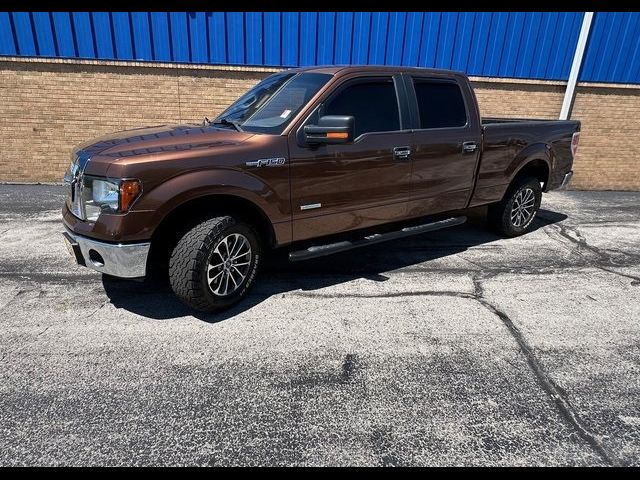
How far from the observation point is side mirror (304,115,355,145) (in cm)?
326

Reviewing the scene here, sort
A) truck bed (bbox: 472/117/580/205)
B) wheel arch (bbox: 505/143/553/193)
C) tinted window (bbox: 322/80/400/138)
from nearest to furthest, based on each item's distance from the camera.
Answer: tinted window (bbox: 322/80/400/138) → truck bed (bbox: 472/117/580/205) → wheel arch (bbox: 505/143/553/193)

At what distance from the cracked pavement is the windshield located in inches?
60.7

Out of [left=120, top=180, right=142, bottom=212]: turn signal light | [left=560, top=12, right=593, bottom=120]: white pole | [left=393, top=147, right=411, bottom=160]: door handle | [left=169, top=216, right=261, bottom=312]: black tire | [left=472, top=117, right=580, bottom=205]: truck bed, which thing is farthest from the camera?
[left=560, top=12, right=593, bottom=120]: white pole

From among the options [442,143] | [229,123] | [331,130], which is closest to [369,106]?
[331,130]

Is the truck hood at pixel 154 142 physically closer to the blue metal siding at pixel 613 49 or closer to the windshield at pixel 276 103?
the windshield at pixel 276 103

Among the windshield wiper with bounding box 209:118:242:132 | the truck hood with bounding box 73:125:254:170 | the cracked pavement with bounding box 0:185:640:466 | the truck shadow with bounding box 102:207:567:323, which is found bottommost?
the truck shadow with bounding box 102:207:567:323

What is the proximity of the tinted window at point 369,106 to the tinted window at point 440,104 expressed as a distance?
375 millimetres

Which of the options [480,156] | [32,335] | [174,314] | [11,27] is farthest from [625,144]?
[11,27]

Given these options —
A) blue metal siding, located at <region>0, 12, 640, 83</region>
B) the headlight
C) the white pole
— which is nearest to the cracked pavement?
the headlight

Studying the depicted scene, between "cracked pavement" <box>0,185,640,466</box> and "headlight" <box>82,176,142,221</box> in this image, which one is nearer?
"cracked pavement" <box>0,185,640,466</box>

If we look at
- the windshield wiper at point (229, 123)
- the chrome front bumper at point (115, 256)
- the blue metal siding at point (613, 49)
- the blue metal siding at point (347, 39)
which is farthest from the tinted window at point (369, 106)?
the blue metal siding at point (613, 49)

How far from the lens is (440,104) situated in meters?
4.50

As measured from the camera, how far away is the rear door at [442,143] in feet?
14.0

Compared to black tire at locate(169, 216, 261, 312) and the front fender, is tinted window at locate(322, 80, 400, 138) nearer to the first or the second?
the front fender
